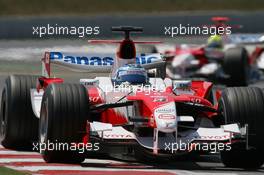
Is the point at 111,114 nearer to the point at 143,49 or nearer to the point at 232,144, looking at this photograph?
the point at 232,144

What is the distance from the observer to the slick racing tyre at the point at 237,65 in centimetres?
3047

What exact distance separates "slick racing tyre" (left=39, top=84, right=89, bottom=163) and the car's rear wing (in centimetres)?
343

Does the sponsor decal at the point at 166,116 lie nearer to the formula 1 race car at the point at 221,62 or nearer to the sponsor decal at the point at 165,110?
the sponsor decal at the point at 165,110

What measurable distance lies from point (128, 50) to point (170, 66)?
12825 mm

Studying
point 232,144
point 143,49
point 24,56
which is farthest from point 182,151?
point 24,56

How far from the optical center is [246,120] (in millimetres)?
15727

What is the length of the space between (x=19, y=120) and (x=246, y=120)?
12.5 ft

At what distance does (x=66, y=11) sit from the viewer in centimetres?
4072

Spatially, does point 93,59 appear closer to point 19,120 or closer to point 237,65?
point 19,120

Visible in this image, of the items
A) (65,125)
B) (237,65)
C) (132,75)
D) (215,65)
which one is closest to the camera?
(65,125)

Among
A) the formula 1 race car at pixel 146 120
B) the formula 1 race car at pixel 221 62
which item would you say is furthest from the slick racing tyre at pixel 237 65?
the formula 1 race car at pixel 146 120

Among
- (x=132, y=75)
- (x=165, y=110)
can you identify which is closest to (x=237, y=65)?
(x=132, y=75)

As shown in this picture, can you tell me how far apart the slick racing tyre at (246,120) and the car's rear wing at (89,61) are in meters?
3.22

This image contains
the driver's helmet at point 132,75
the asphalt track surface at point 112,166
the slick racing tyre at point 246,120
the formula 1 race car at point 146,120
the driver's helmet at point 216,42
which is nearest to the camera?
the asphalt track surface at point 112,166
